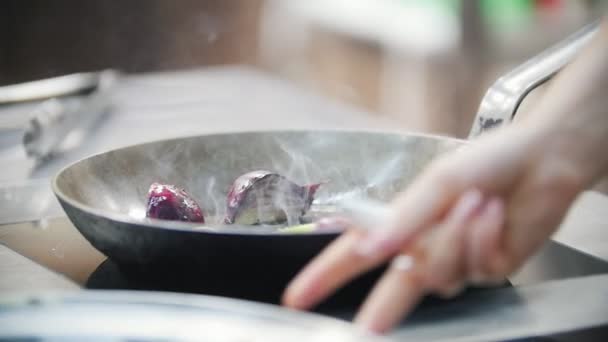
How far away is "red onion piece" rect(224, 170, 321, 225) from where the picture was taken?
710 millimetres

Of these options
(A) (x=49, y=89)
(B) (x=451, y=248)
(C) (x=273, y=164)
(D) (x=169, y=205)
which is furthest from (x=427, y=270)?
(A) (x=49, y=89)

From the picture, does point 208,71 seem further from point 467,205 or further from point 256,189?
point 467,205

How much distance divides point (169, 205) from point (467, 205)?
0.30 m

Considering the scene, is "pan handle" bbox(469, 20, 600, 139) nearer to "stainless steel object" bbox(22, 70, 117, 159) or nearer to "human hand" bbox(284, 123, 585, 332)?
"human hand" bbox(284, 123, 585, 332)

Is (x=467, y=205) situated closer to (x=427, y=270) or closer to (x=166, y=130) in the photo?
(x=427, y=270)

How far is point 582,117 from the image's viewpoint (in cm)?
47

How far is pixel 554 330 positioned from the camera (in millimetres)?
555

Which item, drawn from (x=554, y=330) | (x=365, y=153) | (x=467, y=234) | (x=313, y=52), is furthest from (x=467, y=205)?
(x=313, y=52)

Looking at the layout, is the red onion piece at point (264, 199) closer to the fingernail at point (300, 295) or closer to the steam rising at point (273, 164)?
the steam rising at point (273, 164)

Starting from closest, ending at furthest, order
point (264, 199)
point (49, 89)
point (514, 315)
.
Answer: point (514, 315), point (264, 199), point (49, 89)

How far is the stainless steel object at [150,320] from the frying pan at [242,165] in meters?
0.13

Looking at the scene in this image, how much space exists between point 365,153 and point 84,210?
0.33 metres

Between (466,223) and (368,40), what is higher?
(466,223)

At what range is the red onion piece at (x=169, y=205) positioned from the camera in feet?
2.21
